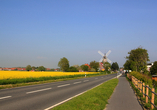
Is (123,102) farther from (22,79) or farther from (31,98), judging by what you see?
(22,79)

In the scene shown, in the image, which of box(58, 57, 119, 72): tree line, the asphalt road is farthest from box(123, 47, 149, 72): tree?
box(58, 57, 119, 72): tree line

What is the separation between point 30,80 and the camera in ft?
73.9

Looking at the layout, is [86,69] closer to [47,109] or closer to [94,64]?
[94,64]

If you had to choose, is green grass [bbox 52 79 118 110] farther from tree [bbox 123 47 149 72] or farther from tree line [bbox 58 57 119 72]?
tree line [bbox 58 57 119 72]

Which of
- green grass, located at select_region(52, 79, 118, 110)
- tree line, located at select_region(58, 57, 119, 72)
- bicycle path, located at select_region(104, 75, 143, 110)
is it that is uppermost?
tree line, located at select_region(58, 57, 119, 72)

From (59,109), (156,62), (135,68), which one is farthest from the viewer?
(156,62)

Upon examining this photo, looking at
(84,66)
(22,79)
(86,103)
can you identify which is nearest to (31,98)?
(86,103)

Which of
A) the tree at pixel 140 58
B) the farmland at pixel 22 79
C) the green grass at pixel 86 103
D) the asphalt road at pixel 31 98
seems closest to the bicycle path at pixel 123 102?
the green grass at pixel 86 103

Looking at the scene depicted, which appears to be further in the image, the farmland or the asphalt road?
the farmland

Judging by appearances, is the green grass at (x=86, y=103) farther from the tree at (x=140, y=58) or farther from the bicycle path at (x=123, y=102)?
the tree at (x=140, y=58)

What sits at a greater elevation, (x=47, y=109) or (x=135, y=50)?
(x=135, y=50)

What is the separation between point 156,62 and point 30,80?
231ft

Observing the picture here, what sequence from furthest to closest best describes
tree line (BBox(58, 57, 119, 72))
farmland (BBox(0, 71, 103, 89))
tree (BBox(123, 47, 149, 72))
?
tree line (BBox(58, 57, 119, 72))
tree (BBox(123, 47, 149, 72))
farmland (BBox(0, 71, 103, 89))

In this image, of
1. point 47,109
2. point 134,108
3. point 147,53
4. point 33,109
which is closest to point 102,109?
point 134,108
